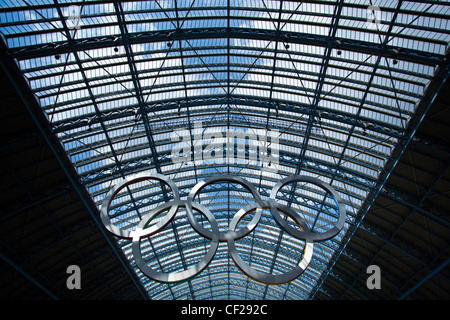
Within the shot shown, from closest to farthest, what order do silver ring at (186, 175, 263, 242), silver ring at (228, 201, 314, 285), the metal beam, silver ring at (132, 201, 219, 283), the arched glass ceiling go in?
silver ring at (132, 201, 219, 283)
silver ring at (228, 201, 314, 285)
silver ring at (186, 175, 263, 242)
the metal beam
the arched glass ceiling

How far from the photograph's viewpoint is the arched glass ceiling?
21.6 m

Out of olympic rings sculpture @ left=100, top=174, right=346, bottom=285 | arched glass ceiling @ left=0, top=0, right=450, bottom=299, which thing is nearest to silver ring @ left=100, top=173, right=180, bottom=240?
olympic rings sculpture @ left=100, top=174, right=346, bottom=285

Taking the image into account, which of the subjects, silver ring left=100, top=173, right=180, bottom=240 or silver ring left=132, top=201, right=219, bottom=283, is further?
silver ring left=100, top=173, right=180, bottom=240

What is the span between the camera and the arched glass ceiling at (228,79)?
70.7 feet

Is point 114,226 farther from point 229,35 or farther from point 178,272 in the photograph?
point 229,35

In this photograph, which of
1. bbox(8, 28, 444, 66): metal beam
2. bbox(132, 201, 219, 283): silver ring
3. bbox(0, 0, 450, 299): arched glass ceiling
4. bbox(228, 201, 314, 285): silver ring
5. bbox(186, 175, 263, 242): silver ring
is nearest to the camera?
bbox(132, 201, 219, 283): silver ring

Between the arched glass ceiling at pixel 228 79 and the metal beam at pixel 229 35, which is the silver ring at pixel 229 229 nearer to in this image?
the arched glass ceiling at pixel 228 79

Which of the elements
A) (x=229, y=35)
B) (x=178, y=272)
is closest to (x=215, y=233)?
(x=178, y=272)

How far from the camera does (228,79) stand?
29.8m

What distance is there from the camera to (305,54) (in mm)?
25625

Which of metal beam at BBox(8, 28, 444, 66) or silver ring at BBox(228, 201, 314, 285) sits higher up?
metal beam at BBox(8, 28, 444, 66)

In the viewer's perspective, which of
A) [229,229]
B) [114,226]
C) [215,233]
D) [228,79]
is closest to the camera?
[114,226]

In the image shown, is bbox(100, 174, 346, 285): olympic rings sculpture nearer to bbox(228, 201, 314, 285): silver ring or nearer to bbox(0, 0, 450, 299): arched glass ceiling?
bbox(228, 201, 314, 285): silver ring

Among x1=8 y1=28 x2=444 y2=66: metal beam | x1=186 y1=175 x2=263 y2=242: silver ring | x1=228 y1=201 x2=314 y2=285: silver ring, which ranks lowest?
x1=228 y1=201 x2=314 y2=285: silver ring
